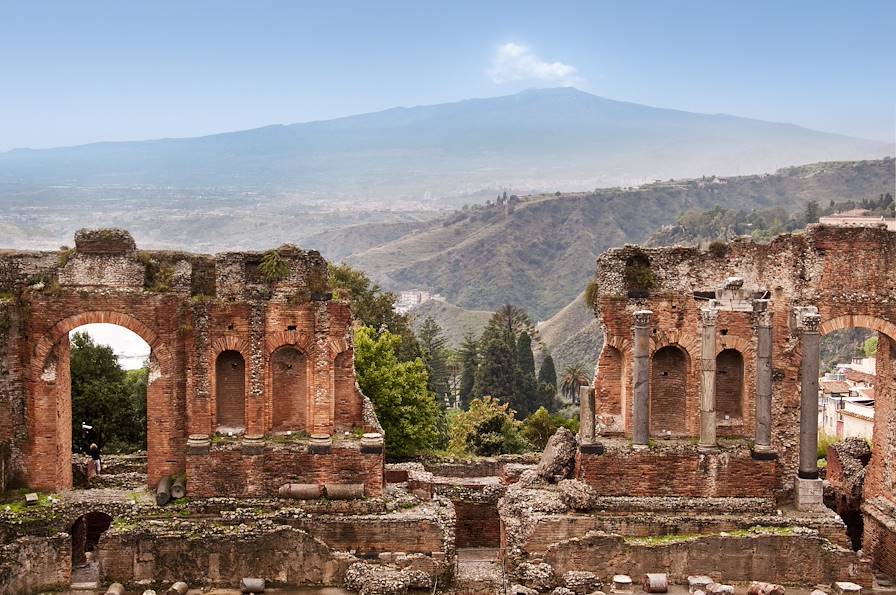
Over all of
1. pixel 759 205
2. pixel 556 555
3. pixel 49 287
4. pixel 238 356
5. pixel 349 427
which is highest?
A: pixel 759 205

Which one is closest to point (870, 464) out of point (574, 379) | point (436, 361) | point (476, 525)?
point (476, 525)

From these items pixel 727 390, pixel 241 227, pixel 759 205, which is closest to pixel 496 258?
pixel 759 205

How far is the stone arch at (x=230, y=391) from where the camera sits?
81.8 ft

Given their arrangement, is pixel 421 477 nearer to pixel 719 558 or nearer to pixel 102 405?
pixel 719 558

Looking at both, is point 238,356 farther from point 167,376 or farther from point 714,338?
point 714,338

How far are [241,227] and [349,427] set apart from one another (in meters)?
174

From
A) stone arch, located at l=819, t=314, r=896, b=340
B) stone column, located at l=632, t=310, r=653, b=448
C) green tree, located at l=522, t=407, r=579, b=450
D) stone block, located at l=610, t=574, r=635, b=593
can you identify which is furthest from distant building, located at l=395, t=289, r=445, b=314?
stone block, located at l=610, t=574, r=635, b=593

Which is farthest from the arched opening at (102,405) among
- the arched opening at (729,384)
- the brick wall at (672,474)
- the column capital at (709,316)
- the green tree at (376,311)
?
the column capital at (709,316)

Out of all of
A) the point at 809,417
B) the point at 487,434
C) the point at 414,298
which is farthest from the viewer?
the point at 414,298

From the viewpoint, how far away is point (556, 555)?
74.1ft

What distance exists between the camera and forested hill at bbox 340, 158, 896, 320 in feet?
408

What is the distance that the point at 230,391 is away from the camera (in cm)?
2503

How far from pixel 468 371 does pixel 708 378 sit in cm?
3786

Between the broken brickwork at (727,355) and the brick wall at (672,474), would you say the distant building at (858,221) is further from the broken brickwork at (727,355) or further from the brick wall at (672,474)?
the brick wall at (672,474)
